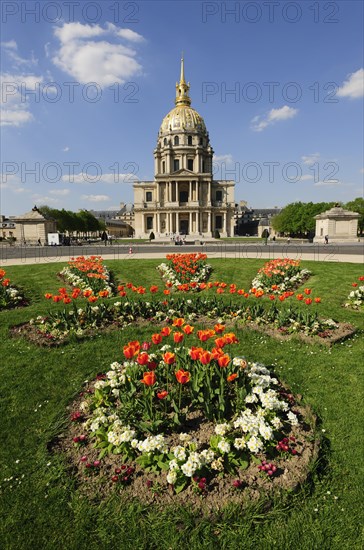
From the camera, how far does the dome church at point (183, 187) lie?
90.0 metres

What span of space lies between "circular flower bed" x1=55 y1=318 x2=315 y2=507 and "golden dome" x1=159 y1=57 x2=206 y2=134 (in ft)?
330

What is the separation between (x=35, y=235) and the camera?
42.1 m

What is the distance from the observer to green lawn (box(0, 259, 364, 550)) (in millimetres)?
3412

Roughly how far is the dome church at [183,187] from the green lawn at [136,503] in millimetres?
80717

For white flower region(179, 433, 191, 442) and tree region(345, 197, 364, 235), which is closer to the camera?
white flower region(179, 433, 191, 442)

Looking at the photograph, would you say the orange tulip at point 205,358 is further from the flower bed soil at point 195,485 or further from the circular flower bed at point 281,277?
the circular flower bed at point 281,277

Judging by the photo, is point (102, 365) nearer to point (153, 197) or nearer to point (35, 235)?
point (35, 235)

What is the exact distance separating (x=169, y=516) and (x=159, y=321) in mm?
6262

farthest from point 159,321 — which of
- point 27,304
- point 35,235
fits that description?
point 35,235

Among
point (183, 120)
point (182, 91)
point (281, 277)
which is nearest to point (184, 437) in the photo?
point (281, 277)

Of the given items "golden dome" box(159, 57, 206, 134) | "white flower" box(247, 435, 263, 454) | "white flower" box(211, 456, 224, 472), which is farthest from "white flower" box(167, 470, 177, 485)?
"golden dome" box(159, 57, 206, 134)

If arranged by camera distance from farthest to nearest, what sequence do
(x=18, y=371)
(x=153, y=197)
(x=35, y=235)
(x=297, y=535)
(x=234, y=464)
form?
1. (x=153, y=197)
2. (x=35, y=235)
3. (x=18, y=371)
4. (x=234, y=464)
5. (x=297, y=535)

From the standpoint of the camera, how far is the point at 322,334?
837 cm

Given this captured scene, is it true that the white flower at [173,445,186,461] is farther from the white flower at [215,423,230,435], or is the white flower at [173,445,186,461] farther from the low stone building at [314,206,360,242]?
the low stone building at [314,206,360,242]
